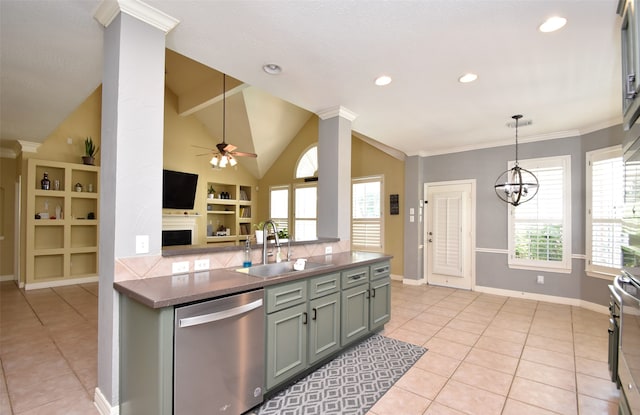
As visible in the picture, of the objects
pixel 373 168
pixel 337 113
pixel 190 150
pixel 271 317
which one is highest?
pixel 190 150


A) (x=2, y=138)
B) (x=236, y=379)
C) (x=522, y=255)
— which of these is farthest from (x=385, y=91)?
(x=2, y=138)

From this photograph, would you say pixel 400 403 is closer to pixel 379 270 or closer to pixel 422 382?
pixel 422 382

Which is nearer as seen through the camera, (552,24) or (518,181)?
(552,24)

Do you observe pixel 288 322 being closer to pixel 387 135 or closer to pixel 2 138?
pixel 387 135

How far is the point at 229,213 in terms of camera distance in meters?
8.09

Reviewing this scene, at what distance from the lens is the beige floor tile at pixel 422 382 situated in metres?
2.31

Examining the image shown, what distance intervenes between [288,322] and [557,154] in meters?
5.00

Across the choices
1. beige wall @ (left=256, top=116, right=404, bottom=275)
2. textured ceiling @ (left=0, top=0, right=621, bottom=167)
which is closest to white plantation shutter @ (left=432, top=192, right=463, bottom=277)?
beige wall @ (left=256, top=116, right=404, bottom=275)

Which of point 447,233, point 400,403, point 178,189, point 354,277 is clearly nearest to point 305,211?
point 178,189

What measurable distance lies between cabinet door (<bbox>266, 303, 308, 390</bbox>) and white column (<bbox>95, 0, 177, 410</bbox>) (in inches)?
37.2

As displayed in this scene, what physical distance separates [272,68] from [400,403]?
296cm

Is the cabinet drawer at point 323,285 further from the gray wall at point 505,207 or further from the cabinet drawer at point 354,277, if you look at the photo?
the gray wall at point 505,207

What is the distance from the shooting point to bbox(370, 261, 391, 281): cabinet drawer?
10.5 ft

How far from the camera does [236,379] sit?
6.09 ft
